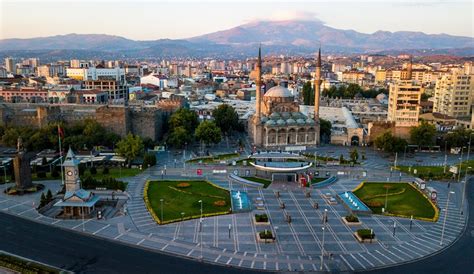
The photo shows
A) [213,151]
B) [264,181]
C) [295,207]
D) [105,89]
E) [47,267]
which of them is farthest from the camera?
[105,89]

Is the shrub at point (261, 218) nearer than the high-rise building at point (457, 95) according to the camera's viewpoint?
Yes

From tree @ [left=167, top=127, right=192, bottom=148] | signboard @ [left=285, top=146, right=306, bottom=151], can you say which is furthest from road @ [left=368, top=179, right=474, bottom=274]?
tree @ [left=167, top=127, right=192, bottom=148]

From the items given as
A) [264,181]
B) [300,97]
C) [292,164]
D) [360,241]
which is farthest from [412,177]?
[300,97]

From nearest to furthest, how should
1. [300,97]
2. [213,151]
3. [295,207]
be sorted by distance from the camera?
[295,207], [213,151], [300,97]

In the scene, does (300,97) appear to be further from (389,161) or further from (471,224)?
(471,224)

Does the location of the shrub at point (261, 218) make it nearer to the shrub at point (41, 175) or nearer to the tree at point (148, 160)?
the tree at point (148, 160)

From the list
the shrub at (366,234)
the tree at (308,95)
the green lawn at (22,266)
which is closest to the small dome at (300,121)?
the shrub at (366,234)

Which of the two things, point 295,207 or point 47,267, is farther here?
point 295,207
